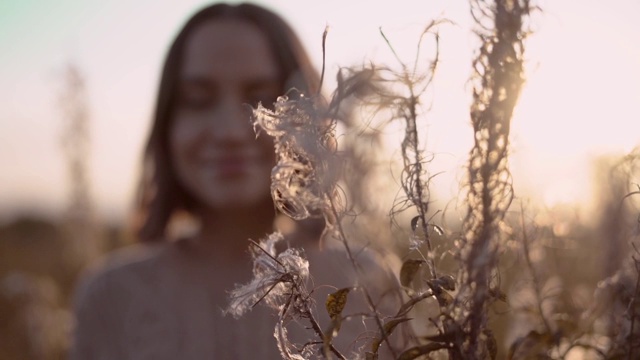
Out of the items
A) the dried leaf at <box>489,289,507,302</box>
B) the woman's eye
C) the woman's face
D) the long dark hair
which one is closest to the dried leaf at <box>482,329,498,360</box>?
the dried leaf at <box>489,289,507,302</box>

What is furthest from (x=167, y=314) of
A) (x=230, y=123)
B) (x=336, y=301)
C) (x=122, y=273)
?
(x=336, y=301)

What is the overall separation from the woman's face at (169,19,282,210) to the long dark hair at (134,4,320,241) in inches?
2.2

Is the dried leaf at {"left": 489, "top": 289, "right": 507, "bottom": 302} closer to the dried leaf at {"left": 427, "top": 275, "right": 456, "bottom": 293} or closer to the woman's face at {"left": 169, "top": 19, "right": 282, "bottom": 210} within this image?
the dried leaf at {"left": 427, "top": 275, "right": 456, "bottom": 293}

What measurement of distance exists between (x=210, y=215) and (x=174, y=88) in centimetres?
51

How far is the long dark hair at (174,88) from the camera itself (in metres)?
2.55

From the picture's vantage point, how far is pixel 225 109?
7.75ft

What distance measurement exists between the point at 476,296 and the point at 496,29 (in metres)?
0.20

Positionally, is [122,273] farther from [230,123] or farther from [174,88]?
[230,123]

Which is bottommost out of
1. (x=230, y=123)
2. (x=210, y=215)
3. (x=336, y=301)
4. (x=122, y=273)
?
(x=122, y=273)

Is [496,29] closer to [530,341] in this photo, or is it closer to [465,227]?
[465,227]

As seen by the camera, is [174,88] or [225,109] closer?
[225,109]

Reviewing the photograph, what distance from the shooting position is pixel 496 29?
1.76 feet

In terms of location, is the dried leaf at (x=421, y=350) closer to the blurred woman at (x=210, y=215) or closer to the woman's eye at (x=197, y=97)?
the blurred woman at (x=210, y=215)

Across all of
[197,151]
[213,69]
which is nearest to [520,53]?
[213,69]
